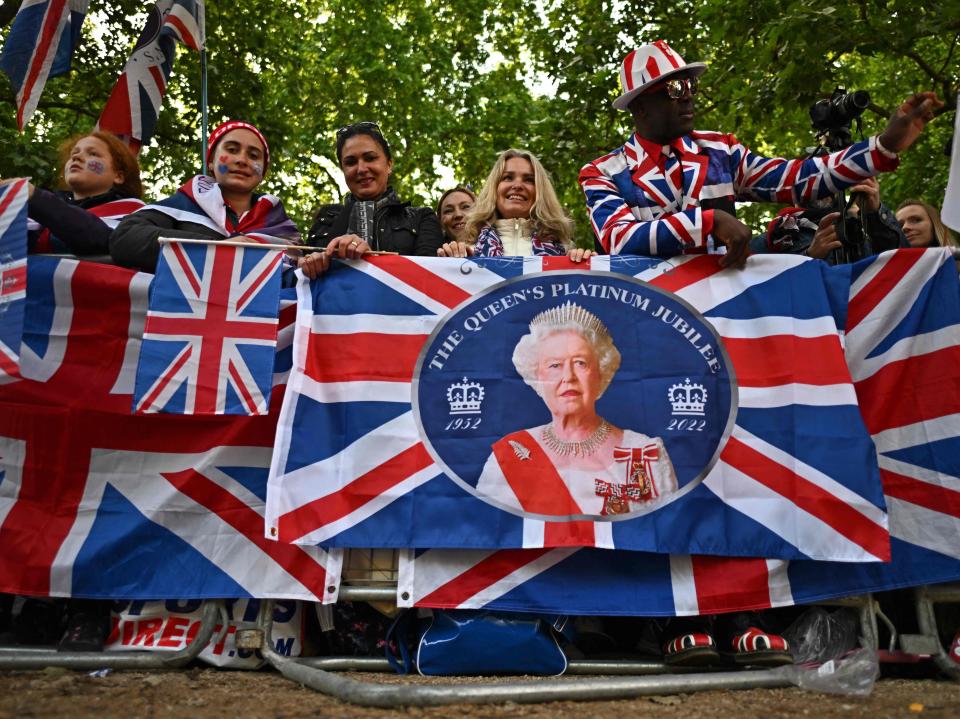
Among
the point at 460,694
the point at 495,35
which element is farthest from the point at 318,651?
the point at 495,35

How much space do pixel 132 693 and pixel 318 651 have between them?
0.90m

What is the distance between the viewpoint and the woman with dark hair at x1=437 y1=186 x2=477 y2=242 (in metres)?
6.19

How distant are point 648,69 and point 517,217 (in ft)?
3.29

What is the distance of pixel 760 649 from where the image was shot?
3441 mm

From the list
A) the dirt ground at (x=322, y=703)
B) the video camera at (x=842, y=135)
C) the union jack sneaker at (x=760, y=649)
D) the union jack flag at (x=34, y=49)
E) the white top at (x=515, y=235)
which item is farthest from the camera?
the union jack flag at (x=34, y=49)

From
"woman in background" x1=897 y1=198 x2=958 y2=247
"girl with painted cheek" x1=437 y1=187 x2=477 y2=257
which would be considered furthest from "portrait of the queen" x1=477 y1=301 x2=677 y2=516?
"woman in background" x1=897 y1=198 x2=958 y2=247

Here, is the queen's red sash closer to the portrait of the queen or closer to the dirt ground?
the portrait of the queen

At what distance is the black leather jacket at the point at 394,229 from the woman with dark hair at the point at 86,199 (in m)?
0.98

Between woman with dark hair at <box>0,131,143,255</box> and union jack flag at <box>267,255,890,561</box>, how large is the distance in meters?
1.17

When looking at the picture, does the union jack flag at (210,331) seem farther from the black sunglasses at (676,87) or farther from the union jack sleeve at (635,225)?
the black sunglasses at (676,87)

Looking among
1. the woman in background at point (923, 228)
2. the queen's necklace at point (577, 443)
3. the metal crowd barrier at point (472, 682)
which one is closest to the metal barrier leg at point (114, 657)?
the metal crowd barrier at point (472, 682)

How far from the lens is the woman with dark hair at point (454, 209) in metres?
6.19

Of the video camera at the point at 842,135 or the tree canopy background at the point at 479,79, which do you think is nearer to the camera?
the video camera at the point at 842,135

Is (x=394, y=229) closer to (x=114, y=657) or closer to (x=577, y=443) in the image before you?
(x=577, y=443)
